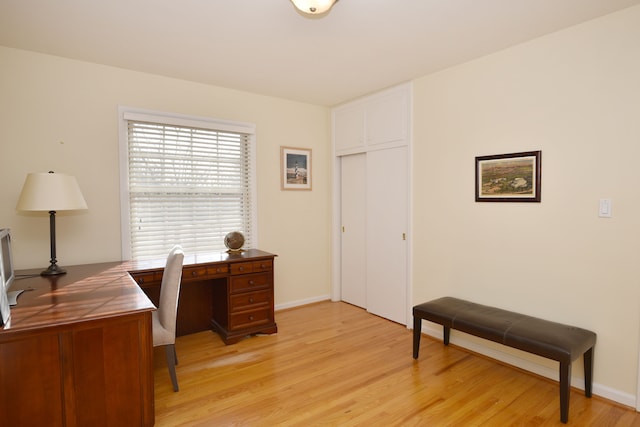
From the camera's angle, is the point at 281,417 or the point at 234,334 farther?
the point at 234,334

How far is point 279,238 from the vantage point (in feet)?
13.8

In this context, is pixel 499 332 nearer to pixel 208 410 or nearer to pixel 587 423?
pixel 587 423

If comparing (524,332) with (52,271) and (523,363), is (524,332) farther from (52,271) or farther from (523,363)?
(52,271)

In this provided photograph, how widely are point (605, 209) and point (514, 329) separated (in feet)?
3.34

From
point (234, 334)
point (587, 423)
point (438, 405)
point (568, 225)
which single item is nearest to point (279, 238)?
point (234, 334)

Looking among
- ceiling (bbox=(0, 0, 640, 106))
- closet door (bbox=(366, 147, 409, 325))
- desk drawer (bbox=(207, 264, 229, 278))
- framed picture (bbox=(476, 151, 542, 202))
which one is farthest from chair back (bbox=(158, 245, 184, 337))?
framed picture (bbox=(476, 151, 542, 202))

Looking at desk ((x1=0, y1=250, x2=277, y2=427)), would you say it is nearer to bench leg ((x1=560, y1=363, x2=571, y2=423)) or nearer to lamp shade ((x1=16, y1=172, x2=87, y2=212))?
lamp shade ((x1=16, y1=172, x2=87, y2=212))

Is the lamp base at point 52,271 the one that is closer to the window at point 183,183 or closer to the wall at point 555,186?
the window at point 183,183

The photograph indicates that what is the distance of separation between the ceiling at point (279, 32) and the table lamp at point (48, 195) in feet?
3.49

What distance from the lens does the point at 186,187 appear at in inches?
141

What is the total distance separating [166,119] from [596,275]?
3820 millimetres

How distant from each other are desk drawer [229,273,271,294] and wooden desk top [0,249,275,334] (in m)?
0.43

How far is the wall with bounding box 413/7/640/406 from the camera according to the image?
227 cm

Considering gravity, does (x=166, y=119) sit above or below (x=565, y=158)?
above
